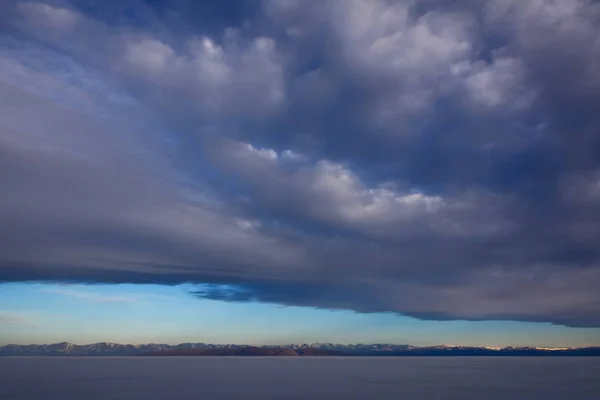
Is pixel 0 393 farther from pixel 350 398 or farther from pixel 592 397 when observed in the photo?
pixel 592 397

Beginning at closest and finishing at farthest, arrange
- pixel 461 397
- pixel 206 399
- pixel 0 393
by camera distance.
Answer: pixel 206 399, pixel 461 397, pixel 0 393

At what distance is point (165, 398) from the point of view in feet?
245

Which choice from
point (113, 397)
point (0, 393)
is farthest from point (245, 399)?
point (0, 393)

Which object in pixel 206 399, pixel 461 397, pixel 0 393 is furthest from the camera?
pixel 0 393

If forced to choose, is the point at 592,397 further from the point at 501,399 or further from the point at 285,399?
the point at 285,399

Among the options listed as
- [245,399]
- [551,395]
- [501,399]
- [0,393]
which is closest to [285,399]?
[245,399]

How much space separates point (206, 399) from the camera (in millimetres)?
72188

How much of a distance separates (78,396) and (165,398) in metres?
15.9

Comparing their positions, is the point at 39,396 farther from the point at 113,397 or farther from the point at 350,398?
the point at 350,398

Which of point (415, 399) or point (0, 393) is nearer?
point (415, 399)

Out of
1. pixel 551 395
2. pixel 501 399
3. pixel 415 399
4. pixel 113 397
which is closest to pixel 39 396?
pixel 113 397

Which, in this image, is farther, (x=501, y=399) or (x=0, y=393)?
(x=0, y=393)

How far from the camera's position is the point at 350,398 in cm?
7388

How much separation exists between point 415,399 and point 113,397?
4827 cm
